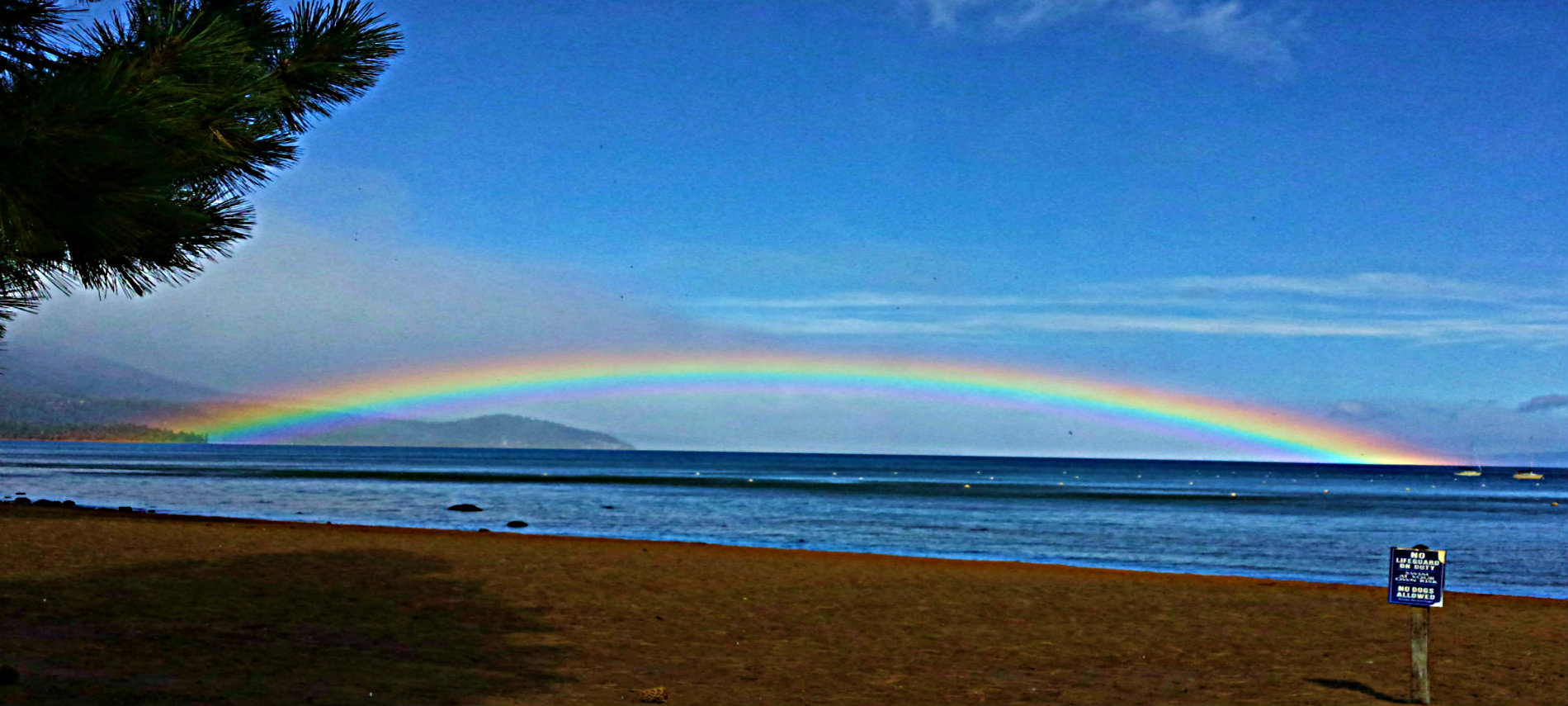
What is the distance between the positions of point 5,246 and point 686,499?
6414cm

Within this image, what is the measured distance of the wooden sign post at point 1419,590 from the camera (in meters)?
9.88

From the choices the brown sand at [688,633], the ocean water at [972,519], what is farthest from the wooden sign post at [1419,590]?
the ocean water at [972,519]

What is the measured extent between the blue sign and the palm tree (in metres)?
9.58

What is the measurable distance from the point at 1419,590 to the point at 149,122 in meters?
10.2

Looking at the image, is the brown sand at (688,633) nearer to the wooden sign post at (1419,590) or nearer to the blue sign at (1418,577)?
the wooden sign post at (1419,590)

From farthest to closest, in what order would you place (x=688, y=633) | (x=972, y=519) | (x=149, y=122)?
(x=972, y=519) < (x=688, y=633) < (x=149, y=122)

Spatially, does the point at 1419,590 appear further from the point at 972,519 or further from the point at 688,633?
the point at 972,519

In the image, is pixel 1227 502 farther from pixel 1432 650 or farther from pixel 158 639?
pixel 158 639

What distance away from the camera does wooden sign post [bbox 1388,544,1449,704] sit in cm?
988

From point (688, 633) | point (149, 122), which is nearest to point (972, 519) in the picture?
point (688, 633)

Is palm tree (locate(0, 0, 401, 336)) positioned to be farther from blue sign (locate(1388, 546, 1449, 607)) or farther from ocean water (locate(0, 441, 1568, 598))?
ocean water (locate(0, 441, 1568, 598))

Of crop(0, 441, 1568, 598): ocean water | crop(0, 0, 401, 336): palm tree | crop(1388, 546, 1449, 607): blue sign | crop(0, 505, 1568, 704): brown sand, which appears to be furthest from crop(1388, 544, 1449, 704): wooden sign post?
crop(0, 441, 1568, 598): ocean water

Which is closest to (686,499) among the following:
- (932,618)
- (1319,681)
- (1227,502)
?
(1227,502)

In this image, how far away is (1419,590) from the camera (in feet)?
32.7
